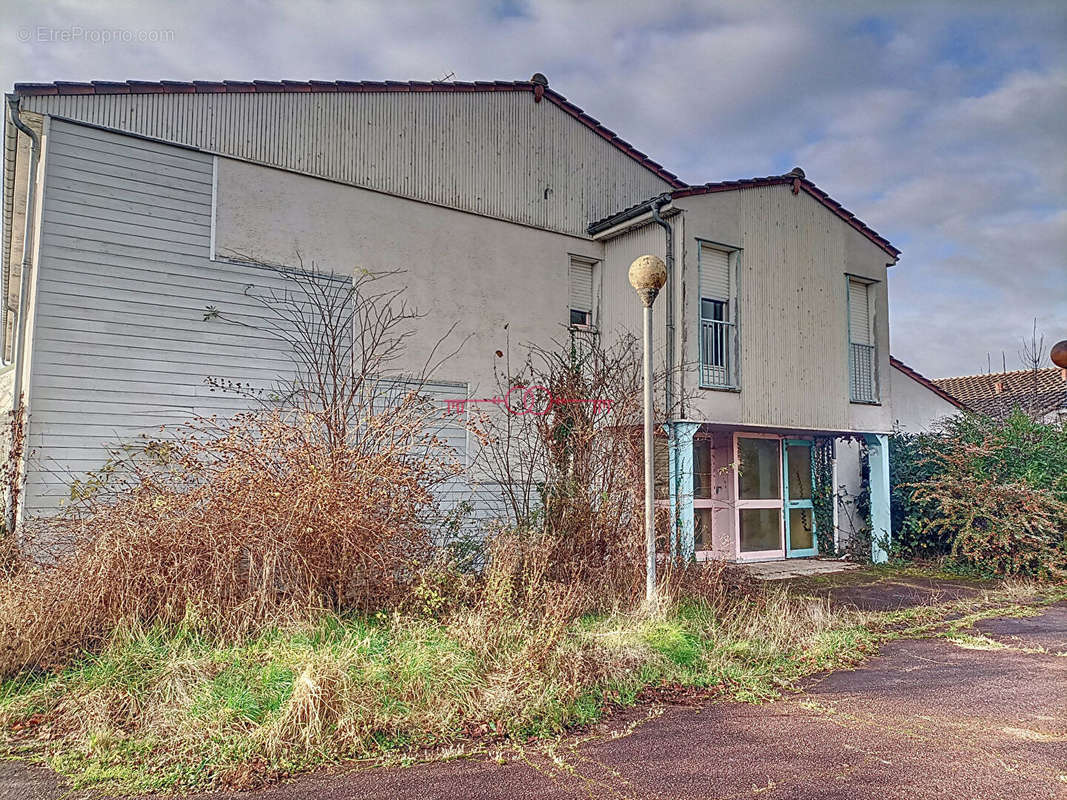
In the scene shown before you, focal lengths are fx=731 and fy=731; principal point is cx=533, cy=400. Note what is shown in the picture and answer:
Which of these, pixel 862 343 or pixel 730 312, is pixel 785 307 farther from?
pixel 862 343

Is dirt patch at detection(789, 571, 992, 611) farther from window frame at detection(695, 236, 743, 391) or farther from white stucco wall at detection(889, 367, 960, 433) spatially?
white stucco wall at detection(889, 367, 960, 433)

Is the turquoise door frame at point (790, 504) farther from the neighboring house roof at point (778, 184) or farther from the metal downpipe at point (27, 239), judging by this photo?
the metal downpipe at point (27, 239)

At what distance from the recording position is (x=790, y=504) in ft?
45.1

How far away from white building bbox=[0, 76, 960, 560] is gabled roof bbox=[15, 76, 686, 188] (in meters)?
0.03

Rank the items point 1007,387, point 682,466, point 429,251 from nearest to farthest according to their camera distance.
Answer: point 682,466 → point 429,251 → point 1007,387

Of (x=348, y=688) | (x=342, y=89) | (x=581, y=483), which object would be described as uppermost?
(x=342, y=89)

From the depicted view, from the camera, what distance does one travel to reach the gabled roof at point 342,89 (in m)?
8.23

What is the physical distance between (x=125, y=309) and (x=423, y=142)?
478cm

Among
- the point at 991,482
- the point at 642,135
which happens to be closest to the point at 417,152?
the point at 642,135

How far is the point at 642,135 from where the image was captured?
13.4 meters

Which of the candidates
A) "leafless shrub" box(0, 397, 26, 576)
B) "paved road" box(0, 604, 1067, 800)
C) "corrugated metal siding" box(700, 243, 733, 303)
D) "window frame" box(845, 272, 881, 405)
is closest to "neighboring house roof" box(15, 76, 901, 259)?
"window frame" box(845, 272, 881, 405)

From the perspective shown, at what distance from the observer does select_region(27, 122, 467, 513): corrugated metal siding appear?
7.96 meters

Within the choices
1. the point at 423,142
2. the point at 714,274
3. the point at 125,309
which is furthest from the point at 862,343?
the point at 125,309

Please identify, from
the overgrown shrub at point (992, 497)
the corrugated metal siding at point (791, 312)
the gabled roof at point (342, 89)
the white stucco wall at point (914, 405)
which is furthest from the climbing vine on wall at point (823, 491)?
the gabled roof at point (342, 89)
